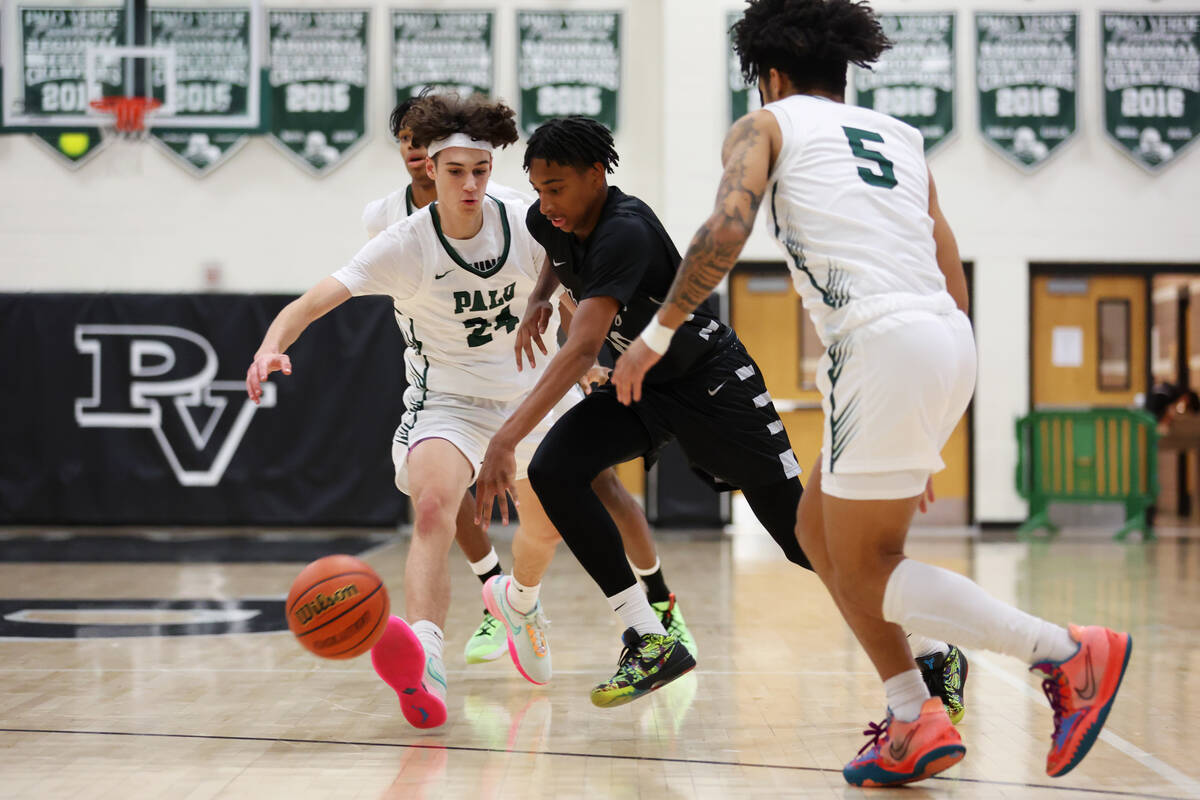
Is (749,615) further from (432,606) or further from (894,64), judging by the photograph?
(894,64)

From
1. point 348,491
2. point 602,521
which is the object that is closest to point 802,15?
point 602,521

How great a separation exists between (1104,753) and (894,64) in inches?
379

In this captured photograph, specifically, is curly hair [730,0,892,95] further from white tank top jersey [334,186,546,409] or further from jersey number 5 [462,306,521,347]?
jersey number 5 [462,306,521,347]

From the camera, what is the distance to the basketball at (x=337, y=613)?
3396mm

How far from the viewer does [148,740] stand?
3463mm

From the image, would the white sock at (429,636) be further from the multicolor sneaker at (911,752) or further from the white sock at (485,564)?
the multicolor sneaker at (911,752)

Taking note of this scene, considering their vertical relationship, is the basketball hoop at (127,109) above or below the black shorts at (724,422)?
above

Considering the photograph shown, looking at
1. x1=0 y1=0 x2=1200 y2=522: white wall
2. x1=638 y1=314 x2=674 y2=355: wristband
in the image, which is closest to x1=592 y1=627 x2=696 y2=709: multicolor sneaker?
x1=638 y1=314 x2=674 y2=355: wristband

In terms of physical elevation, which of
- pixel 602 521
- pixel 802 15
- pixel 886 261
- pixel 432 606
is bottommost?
pixel 432 606

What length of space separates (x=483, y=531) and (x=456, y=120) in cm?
153

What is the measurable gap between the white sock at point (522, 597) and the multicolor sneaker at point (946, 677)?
1.36m

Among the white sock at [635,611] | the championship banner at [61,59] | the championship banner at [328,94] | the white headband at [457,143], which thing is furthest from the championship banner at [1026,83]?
the white sock at [635,611]

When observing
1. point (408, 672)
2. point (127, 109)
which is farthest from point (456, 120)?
point (127, 109)

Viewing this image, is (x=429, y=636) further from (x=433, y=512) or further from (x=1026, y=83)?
(x=1026, y=83)
